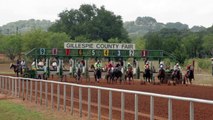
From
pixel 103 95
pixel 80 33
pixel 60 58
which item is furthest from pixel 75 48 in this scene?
pixel 80 33

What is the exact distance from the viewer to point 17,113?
1670cm

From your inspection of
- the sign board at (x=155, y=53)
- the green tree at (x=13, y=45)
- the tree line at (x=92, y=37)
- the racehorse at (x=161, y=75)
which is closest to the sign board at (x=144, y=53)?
the sign board at (x=155, y=53)

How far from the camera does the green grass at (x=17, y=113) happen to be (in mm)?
15516

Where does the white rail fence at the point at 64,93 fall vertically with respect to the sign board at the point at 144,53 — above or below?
below

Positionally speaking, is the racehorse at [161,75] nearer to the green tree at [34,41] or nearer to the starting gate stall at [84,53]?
the starting gate stall at [84,53]

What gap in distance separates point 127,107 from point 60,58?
3564 cm

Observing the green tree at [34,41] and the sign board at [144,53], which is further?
the green tree at [34,41]

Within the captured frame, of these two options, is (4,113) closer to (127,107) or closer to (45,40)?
(127,107)

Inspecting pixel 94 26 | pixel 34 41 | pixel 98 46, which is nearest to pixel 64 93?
pixel 98 46

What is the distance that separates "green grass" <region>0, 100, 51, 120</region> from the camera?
15516mm

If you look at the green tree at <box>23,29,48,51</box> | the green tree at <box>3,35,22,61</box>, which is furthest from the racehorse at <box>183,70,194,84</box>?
the green tree at <box>3,35,22,61</box>

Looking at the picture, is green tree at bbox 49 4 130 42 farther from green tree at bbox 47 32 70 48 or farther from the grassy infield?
the grassy infield

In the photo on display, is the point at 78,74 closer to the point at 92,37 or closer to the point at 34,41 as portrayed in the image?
the point at 34,41

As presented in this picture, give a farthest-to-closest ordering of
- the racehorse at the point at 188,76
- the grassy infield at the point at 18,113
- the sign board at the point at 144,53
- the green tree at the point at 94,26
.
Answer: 1. the green tree at the point at 94,26
2. the sign board at the point at 144,53
3. the racehorse at the point at 188,76
4. the grassy infield at the point at 18,113
